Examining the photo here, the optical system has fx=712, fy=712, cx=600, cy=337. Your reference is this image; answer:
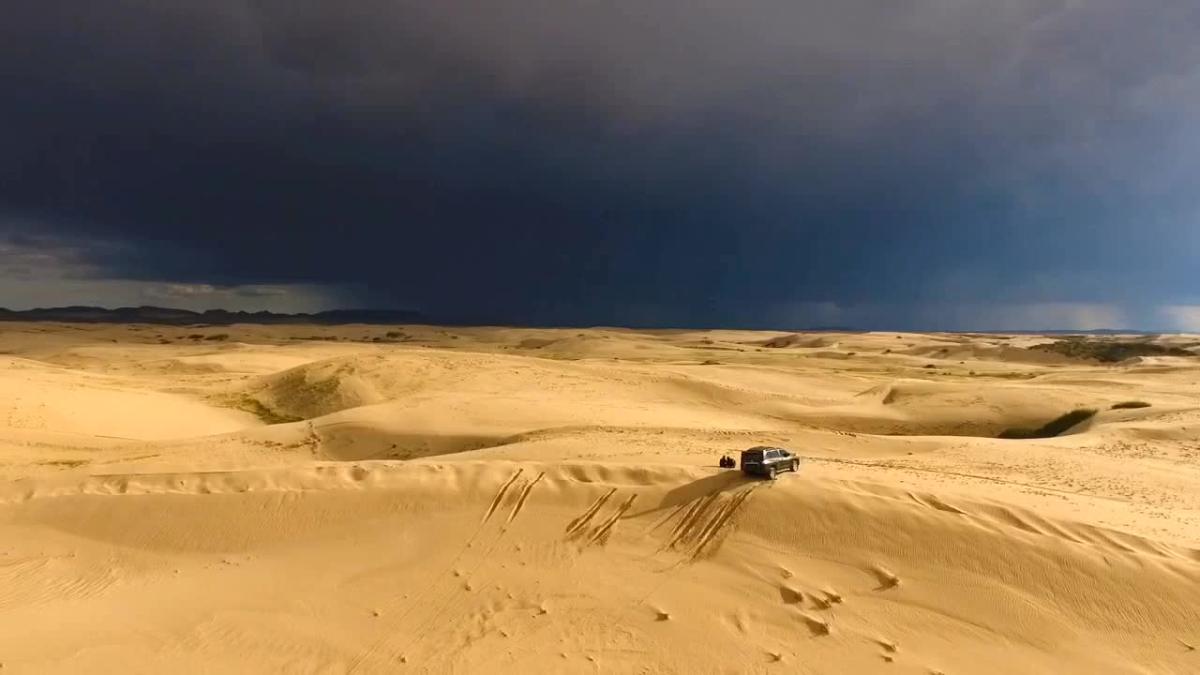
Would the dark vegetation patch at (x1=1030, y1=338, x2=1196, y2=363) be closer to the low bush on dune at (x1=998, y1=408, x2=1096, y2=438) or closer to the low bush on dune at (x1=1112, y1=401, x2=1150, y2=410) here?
the low bush on dune at (x1=1112, y1=401, x2=1150, y2=410)

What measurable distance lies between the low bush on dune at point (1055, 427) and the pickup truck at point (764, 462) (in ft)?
58.7

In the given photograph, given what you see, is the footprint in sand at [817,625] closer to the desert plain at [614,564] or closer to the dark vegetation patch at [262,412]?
the desert plain at [614,564]

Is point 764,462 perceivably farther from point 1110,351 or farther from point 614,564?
point 1110,351

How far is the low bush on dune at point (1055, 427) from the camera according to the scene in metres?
25.1

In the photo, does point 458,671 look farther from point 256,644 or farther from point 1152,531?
point 1152,531

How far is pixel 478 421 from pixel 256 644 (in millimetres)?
14564

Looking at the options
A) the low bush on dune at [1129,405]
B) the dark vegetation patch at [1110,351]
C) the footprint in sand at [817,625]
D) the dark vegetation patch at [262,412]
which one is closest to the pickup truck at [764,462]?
the footprint in sand at [817,625]

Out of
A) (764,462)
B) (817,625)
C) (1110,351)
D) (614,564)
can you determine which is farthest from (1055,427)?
(1110,351)

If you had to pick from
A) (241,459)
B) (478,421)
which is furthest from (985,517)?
(241,459)

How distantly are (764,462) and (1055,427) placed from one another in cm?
2019

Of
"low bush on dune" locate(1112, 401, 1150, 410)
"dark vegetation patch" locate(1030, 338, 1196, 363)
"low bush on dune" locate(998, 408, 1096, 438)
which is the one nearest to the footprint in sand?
"low bush on dune" locate(998, 408, 1096, 438)

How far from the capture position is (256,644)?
7703mm

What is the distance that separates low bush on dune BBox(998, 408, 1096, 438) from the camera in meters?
25.1

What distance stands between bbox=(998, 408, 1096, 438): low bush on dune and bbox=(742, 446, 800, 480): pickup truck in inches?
704
